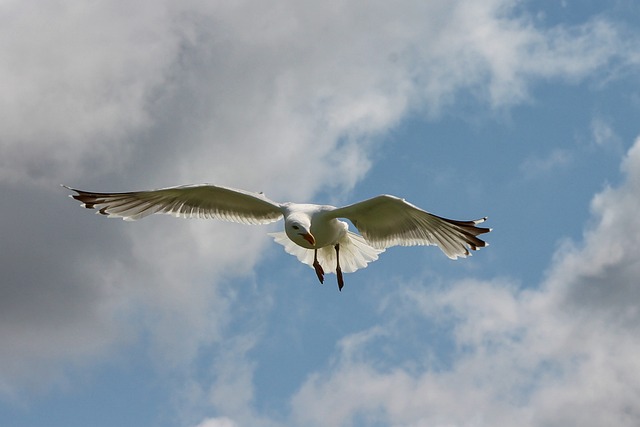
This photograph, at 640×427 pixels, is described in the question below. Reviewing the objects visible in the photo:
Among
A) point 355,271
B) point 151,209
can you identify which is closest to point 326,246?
point 355,271

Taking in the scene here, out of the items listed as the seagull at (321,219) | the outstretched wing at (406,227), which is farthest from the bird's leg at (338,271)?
the outstretched wing at (406,227)

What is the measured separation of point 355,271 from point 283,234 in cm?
161

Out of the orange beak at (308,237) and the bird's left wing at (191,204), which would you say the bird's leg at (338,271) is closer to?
the bird's left wing at (191,204)

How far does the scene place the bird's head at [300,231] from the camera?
15.2 metres

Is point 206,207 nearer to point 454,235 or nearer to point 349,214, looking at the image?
point 349,214

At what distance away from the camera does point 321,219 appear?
52.0 ft

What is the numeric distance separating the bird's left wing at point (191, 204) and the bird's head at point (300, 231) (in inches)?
55.3

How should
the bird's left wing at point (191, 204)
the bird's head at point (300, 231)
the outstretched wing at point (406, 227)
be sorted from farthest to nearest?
the bird's left wing at point (191, 204) → the outstretched wing at point (406, 227) → the bird's head at point (300, 231)

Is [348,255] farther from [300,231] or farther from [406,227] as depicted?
[300,231]

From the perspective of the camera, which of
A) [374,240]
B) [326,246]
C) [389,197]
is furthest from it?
[326,246]

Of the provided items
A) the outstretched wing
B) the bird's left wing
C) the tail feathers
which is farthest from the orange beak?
the tail feathers

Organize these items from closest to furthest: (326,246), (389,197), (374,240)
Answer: (389,197) → (374,240) → (326,246)

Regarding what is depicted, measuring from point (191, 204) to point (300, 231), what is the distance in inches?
125

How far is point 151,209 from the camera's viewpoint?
17438 millimetres
